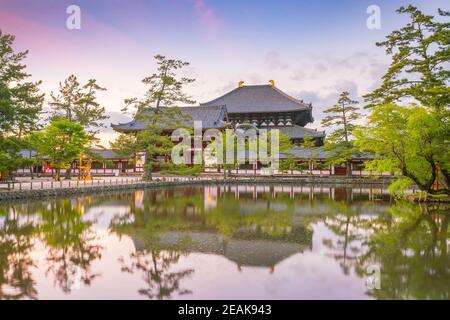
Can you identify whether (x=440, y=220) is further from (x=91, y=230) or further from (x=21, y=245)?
(x=21, y=245)

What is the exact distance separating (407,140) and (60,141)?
29643 millimetres

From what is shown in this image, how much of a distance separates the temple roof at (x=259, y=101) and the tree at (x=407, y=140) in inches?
1248

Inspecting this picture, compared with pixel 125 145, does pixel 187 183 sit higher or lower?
lower

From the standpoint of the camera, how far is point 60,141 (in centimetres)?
3494

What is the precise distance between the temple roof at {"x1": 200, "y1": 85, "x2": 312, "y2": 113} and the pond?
3887 cm

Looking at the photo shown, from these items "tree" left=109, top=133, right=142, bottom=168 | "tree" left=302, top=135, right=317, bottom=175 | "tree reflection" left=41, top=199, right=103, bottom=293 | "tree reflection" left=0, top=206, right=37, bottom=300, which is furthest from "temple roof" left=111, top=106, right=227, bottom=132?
"tree reflection" left=0, top=206, right=37, bottom=300

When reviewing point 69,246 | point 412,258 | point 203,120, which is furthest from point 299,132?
point 69,246

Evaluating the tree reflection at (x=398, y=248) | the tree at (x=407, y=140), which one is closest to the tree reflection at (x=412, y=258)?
the tree reflection at (x=398, y=248)

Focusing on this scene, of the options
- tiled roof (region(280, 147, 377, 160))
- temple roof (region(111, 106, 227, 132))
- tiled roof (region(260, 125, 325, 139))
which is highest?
temple roof (region(111, 106, 227, 132))

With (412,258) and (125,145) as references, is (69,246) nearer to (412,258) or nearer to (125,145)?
(412,258)

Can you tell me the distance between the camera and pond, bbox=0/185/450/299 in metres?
7.82

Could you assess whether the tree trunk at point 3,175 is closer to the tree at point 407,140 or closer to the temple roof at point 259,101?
the tree at point 407,140

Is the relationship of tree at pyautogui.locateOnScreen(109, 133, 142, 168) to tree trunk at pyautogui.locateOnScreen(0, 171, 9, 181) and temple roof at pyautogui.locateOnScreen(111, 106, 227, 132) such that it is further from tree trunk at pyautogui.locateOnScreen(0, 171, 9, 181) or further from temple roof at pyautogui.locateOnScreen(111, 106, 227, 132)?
temple roof at pyautogui.locateOnScreen(111, 106, 227, 132)

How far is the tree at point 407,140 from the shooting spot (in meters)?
20.4
